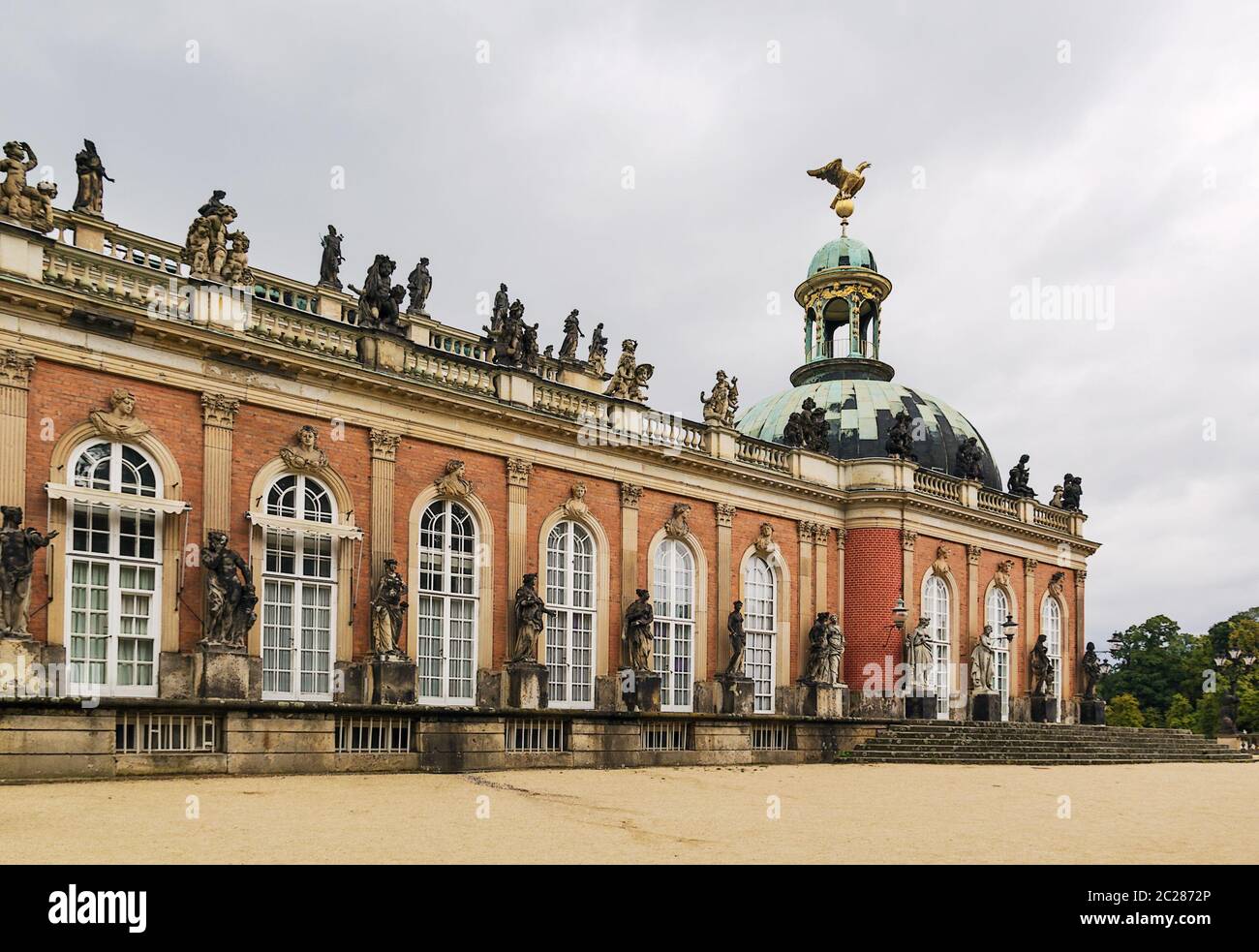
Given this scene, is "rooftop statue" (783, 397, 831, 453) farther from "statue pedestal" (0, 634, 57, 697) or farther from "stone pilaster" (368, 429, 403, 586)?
"statue pedestal" (0, 634, 57, 697)

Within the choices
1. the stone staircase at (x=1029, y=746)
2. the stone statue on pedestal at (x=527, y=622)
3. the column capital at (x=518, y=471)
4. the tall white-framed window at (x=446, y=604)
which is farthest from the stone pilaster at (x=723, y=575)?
the tall white-framed window at (x=446, y=604)

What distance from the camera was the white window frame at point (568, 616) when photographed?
25453mm

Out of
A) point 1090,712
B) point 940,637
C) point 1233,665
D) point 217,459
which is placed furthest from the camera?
point 1233,665

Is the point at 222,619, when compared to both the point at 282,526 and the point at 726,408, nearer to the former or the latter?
the point at 282,526


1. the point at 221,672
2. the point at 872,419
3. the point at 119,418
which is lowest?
the point at 221,672

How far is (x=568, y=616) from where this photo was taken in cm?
2583

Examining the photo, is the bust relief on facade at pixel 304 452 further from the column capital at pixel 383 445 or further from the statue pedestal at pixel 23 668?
the statue pedestal at pixel 23 668

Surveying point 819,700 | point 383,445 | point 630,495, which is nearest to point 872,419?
point 819,700

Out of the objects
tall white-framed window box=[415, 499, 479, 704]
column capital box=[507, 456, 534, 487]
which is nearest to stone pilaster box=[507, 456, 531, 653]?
column capital box=[507, 456, 534, 487]

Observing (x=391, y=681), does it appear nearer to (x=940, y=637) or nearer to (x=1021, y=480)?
(x=940, y=637)

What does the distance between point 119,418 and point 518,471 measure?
8.41 metres

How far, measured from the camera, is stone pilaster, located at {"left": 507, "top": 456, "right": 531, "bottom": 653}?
2452 cm

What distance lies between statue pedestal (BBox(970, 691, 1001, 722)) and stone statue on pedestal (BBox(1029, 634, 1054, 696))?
3.27 m

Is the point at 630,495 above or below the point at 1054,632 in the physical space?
above
